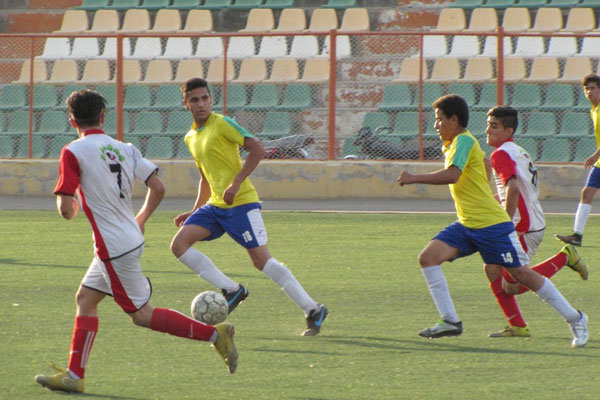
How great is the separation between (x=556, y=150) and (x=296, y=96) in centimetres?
455

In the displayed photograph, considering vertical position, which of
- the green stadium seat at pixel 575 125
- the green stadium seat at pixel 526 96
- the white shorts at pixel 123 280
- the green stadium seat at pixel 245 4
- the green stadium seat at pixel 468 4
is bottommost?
the green stadium seat at pixel 575 125

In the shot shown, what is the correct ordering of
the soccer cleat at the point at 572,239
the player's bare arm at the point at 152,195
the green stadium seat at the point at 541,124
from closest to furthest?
the player's bare arm at the point at 152,195, the soccer cleat at the point at 572,239, the green stadium seat at the point at 541,124

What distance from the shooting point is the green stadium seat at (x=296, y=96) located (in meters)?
18.7

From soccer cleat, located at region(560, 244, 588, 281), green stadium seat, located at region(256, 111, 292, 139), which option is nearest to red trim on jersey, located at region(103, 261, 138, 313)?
soccer cleat, located at region(560, 244, 588, 281)

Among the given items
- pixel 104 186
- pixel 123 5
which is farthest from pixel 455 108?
pixel 123 5

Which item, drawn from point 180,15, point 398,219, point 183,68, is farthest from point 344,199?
point 180,15

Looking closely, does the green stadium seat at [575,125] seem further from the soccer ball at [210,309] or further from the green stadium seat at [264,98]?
the soccer ball at [210,309]

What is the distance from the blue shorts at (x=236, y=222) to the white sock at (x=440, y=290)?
119cm

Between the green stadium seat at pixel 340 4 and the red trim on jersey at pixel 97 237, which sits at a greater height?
the green stadium seat at pixel 340 4

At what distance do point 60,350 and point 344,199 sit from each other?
35.5ft

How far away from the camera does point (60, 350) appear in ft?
21.3

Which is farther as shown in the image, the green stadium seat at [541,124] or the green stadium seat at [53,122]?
the green stadium seat at [53,122]

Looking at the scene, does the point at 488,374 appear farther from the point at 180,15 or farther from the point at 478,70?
the point at 180,15

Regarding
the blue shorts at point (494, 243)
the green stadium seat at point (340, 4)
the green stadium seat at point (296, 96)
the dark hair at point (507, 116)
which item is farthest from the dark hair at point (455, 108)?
the green stadium seat at point (340, 4)
